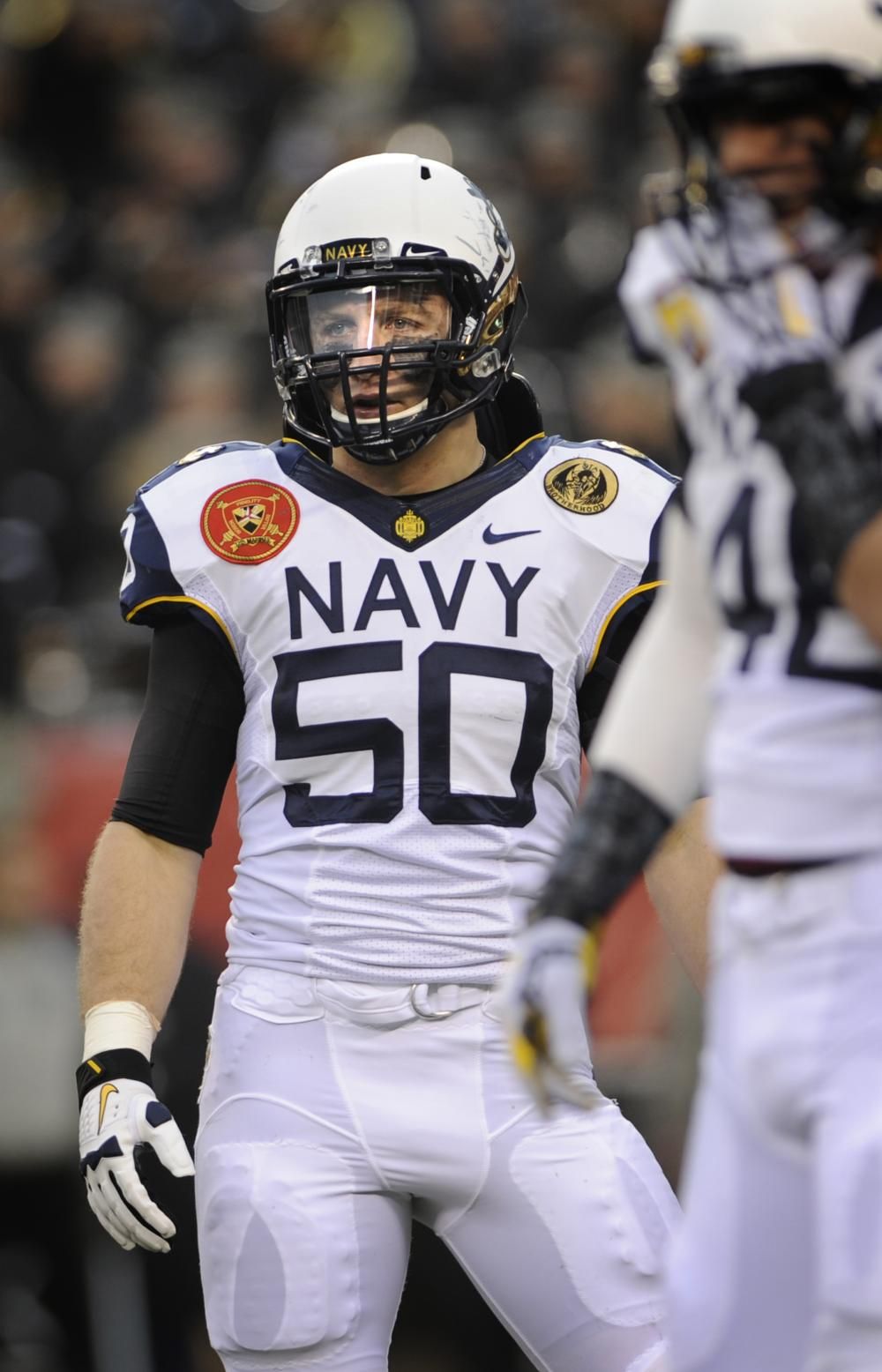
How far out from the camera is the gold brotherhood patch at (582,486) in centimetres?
289

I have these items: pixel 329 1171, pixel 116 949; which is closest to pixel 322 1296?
pixel 329 1171

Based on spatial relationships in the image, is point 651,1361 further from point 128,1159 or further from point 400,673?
point 400,673

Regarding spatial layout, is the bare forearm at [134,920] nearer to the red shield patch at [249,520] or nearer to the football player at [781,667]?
the red shield patch at [249,520]

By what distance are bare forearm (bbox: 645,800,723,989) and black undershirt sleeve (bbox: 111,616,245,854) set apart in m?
0.61

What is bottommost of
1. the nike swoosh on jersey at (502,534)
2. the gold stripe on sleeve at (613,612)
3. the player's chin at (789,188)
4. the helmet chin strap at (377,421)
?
the gold stripe on sleeve at (613,612)

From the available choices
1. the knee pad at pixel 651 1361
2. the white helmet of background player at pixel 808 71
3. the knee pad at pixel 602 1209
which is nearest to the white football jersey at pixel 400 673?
the knee pad at pixel 602 1209

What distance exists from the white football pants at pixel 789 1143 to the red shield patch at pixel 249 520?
116cm

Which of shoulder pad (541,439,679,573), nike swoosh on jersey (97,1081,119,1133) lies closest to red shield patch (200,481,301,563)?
shoulder pad (541,439,679,573)

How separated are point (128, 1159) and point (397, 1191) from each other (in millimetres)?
335

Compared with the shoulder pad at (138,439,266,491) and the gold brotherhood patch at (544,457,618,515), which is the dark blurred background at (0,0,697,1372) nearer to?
the shoulder pad at (138,439,266,491)

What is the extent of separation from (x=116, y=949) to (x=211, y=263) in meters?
4.05

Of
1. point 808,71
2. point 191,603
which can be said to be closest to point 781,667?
point 808,71

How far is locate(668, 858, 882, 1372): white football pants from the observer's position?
1.67m

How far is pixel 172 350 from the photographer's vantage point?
6262 mm
